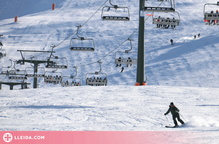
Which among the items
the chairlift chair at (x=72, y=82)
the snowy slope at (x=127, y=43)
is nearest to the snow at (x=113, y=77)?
the snowy slope at (x=127, y=43)

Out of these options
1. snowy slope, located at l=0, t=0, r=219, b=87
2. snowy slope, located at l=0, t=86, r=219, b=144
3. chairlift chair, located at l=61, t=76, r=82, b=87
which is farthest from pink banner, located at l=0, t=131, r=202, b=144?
snowy slope, located at l=0, t=0, r=219, b=87

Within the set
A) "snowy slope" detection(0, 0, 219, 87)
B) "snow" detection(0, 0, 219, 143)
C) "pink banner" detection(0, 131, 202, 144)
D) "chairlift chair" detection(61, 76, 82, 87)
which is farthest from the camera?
"snowy slope" detection(0, 0, 219, 87)

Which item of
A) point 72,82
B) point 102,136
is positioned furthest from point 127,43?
point 102,136

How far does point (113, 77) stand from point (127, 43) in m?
10.4

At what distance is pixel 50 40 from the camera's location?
1844 inches

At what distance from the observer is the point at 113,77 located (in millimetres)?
33625

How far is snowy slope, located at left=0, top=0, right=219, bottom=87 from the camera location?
1280 inches

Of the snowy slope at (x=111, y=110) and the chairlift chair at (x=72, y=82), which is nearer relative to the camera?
the snowy slope at (x=111, y=110)

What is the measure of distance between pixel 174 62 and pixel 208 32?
38.3 feet

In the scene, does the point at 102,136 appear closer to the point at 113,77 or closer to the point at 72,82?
the point at 72,82

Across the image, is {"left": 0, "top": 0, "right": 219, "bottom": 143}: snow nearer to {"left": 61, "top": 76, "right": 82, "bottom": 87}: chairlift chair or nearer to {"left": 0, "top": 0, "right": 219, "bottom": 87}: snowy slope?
{"left": 0, "top": 0, "right": 219, "bottom": 87}: snowy slope

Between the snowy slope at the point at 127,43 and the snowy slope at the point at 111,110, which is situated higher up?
the snowy slope at the point at 127,43

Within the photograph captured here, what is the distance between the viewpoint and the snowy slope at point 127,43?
3250 centimetres

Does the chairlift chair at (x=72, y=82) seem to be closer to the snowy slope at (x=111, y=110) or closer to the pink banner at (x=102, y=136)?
the snowy slope at (x=111, y=110)
